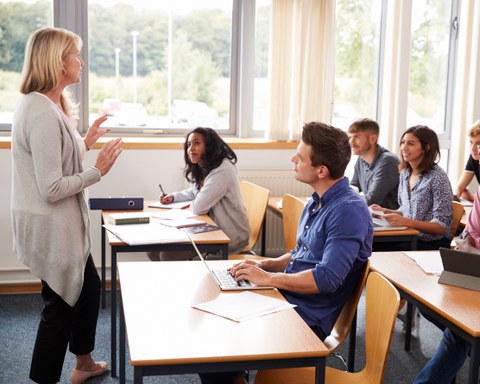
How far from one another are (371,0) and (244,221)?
245 cm

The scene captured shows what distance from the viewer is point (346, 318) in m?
2.41

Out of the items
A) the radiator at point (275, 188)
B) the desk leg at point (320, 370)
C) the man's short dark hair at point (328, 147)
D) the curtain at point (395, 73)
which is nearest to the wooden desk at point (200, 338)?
the desk leg at point (320, 370)

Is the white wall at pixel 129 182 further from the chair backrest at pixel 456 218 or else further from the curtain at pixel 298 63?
the chair backrest at pixel 456 218

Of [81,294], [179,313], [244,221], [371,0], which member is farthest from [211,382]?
[371,0]

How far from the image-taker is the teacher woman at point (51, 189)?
2545 millimetres

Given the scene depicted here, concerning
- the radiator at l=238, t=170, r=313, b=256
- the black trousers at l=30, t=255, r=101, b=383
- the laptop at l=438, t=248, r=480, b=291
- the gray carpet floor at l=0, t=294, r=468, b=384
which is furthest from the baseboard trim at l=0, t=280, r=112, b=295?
the laptop at l=438, t=248, r=480, b=291

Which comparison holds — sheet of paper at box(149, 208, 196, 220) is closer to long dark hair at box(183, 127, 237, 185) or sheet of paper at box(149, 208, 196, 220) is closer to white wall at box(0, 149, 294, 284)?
long dark hair at box(183, 127, 237, 185)

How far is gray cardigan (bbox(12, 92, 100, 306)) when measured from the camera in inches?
99.7

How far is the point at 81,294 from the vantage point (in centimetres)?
285

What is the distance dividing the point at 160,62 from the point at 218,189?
5.22ft

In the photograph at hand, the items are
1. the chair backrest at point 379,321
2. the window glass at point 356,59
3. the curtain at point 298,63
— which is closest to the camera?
the chair backrest at point 379,321

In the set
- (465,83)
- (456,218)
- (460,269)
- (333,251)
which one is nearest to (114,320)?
(333,251)

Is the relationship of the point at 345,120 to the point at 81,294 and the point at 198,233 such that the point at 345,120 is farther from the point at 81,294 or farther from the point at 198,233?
the point at 81,294

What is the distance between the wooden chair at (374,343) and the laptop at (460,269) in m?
0.42
